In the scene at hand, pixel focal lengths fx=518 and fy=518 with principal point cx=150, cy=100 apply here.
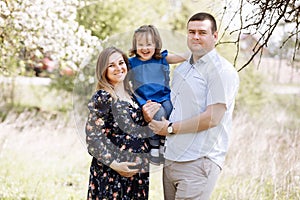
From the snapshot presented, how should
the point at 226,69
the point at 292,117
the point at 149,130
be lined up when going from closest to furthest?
the point at 226,69 → the point at 149,130 → the point at 292,117

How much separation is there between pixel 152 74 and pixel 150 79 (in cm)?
3

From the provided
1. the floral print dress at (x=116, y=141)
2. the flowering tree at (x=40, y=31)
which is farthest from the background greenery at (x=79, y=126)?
the floral print dress at (x=116, y=141)

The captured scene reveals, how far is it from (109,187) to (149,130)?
16.7 inches

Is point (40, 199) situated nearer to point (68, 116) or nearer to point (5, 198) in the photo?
point (5, 198)

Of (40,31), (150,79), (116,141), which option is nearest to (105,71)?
(150,79)

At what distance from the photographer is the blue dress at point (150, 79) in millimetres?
3006

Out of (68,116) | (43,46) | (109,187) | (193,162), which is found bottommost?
(68,116)

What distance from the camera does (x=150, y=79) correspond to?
9.87 ft

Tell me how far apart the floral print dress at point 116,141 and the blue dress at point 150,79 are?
0.28ft

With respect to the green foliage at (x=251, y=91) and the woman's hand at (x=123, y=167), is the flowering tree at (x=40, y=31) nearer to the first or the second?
the woman's hand at (x=123, y=167)

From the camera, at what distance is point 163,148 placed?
3.05 meters

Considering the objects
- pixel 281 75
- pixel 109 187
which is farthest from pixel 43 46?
pixel 281 75

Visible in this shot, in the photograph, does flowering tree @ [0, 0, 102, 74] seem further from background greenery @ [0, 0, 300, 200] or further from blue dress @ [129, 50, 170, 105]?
blue dress @ [129, 50, 170, 105]

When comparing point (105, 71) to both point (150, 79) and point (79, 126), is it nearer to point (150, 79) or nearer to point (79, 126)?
point (150, 79)
